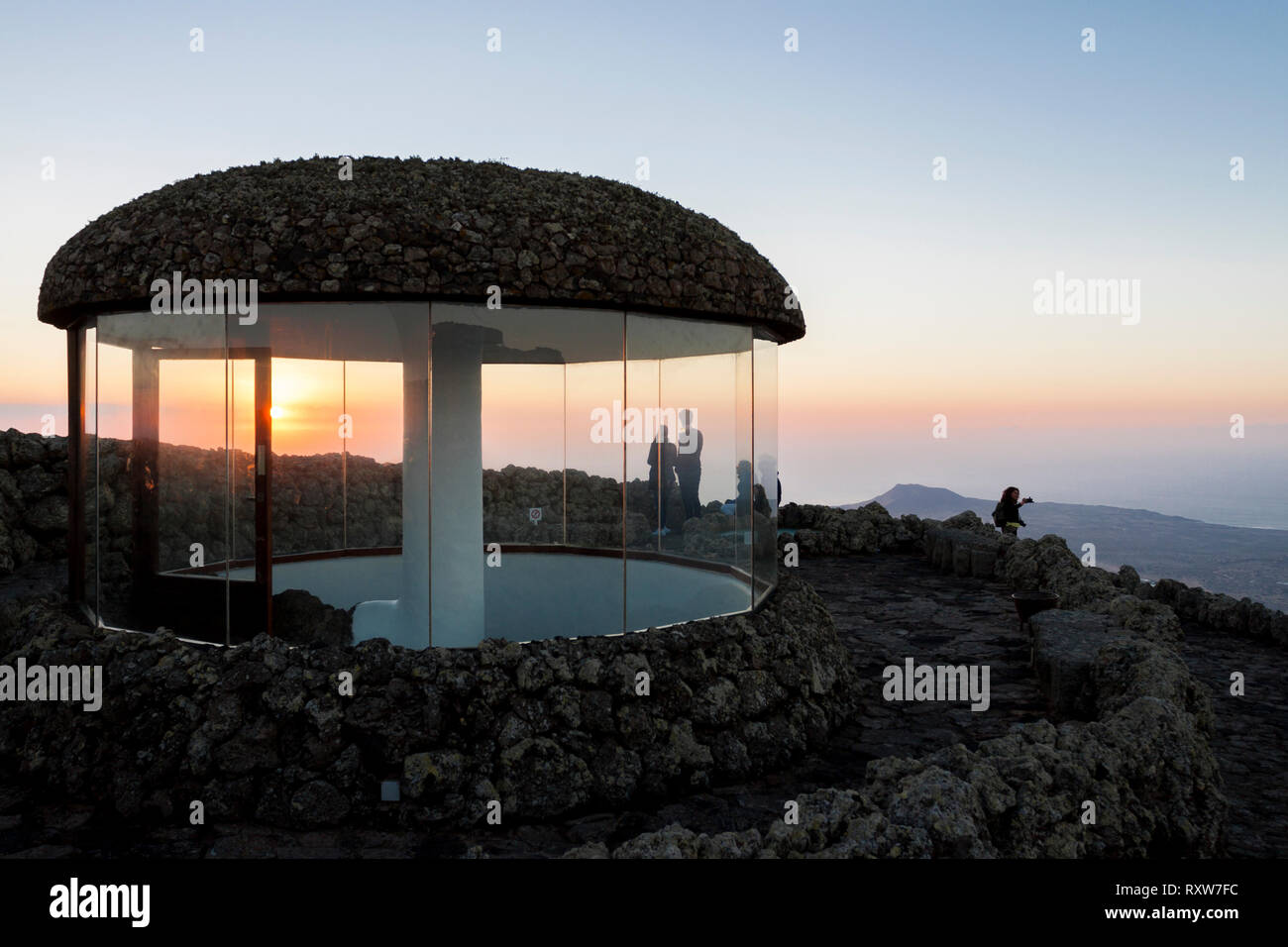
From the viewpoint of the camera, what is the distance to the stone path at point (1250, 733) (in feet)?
22.7

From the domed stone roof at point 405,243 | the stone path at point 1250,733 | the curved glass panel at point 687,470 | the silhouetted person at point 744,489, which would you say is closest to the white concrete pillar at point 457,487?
the domed stone roof at point 405,243

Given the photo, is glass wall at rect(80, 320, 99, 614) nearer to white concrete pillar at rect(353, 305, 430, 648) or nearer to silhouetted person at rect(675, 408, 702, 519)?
white concrete pillar at rect(353, 305, 430, 648)

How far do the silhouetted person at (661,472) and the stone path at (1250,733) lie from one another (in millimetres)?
6307

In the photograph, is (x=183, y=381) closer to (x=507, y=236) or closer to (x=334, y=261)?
(x=334, y=261)

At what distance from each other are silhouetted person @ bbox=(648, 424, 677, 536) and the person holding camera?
12.0m

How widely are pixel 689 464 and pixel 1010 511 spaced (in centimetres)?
1268

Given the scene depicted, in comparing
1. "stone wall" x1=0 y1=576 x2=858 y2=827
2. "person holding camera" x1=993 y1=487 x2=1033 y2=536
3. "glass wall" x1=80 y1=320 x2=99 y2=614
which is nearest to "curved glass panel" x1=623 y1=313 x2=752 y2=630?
"stone wall" x1=0 y1=576 x2=858 y2=827

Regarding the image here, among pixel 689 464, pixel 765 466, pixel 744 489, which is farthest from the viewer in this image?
pixel 689 464

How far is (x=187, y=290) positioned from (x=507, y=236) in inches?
102

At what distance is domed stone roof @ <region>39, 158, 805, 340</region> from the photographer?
7.01 meters

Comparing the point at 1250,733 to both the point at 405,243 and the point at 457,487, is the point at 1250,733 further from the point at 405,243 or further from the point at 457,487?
the point at 405,243

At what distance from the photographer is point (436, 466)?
26.9 ft

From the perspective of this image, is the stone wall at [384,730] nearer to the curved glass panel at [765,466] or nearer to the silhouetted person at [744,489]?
the curved glass panel at [765,466]

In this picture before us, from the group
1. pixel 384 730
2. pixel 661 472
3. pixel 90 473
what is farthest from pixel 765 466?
pixel 90 473
